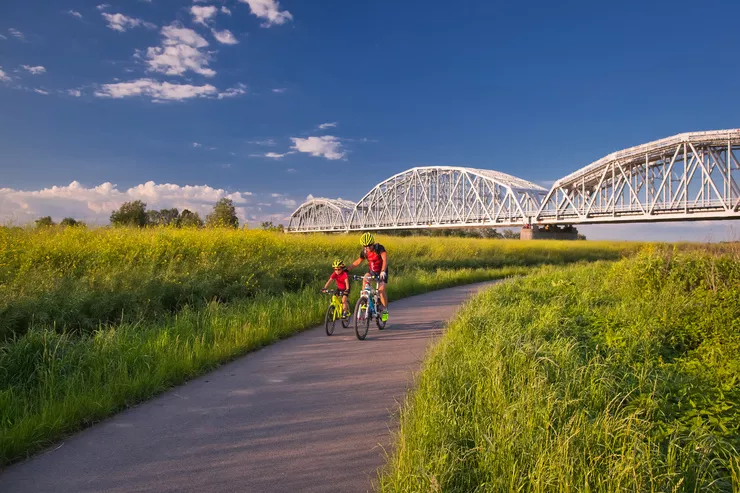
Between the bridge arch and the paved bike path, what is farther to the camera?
the bridge arch

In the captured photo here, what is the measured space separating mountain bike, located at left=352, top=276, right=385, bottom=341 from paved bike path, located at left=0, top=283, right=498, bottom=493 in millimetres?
1542

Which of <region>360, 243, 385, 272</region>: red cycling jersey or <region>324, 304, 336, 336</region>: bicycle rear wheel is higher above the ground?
<region>360, 243, 385, 272</region>: red cycling jersey

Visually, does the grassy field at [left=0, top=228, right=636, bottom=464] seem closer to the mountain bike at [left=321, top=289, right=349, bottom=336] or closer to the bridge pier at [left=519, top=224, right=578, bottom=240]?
the mountain bike at [left=321, top=289, right=349, bottom=336]

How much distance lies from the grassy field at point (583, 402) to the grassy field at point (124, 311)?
3.25 metres

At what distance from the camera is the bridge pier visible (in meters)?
73.0

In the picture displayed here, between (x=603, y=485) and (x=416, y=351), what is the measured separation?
441 centimetres

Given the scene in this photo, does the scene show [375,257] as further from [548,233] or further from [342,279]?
[548,233]

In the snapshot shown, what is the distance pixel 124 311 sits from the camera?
899 centimetres

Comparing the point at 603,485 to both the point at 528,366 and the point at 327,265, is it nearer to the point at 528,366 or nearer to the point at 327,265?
the point at 528,366

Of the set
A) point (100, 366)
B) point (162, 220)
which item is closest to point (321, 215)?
point (162, 220)

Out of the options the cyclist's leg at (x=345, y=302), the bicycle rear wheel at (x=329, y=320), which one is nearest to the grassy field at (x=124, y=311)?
the bicycle rear wheel at (x=329, y=320)

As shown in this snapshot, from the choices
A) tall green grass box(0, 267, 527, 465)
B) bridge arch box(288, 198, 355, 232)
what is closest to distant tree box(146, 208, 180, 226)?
tall green grass box(0, 267, 527, 465)

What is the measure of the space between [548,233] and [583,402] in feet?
246

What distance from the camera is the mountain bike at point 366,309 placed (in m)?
8.07
